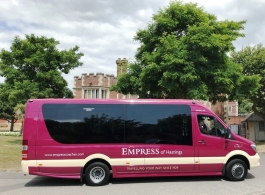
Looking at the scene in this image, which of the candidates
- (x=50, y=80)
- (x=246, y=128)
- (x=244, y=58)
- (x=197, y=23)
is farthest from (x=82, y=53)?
(x=246, y=128)

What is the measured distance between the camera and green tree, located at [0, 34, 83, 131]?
2181cm

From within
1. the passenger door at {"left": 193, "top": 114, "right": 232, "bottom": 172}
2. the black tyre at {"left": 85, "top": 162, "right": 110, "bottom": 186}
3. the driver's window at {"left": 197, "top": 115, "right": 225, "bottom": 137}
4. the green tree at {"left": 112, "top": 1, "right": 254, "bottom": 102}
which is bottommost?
the black tyre at {"left": 85, "top": 162, "right": 110, "bottom": 186}

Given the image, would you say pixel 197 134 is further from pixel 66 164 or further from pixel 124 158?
pixel 66 164

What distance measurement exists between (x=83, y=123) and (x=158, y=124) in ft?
7.64

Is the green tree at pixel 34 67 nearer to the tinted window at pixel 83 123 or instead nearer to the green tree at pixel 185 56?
→ the green tree at pixel 185 56

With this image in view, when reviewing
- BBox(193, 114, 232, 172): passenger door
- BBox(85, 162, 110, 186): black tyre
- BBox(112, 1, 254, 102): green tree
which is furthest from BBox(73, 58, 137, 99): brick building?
BBox(85, 162, 110, 186): black tyre

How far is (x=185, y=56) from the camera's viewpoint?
15.9m

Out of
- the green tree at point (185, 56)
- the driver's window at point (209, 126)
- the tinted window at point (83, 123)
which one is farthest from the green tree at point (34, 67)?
the driver's window at point (209, 126)

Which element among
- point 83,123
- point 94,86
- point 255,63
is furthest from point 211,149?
point 94,86

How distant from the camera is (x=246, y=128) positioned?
31.8m

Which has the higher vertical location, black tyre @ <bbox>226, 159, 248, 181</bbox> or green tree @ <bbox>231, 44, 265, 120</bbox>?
green tree @ <bbox>231, 44, 265, 120</bbox>

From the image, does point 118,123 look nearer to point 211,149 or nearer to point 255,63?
point 211,149

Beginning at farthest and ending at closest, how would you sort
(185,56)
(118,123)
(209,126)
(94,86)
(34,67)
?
1. (94,86)
2. (34,67)
3. (185,56)
4. (209,126)
5. (118,123)

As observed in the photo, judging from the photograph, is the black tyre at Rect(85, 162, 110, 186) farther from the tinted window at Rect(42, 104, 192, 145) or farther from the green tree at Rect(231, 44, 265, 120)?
the green tree at Rect(231, 44, 265, 120)
